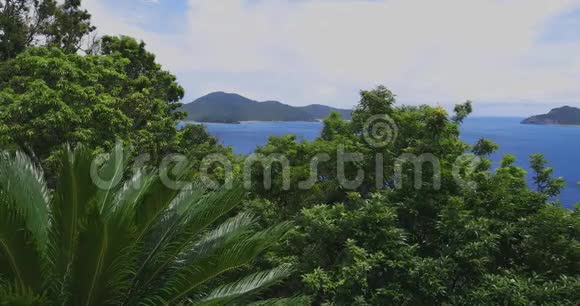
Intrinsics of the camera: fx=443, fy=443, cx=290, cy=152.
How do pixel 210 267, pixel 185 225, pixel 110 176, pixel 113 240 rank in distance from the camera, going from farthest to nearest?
pixel 185 225 < pixel 110 176 < pixel 210 267 < pixel 113 240

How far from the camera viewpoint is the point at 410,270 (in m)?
5.06

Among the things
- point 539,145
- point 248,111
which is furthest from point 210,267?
point 248,111

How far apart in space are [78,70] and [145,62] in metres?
6.44

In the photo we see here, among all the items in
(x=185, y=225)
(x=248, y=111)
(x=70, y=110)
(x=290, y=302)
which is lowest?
(x=290, y=302)

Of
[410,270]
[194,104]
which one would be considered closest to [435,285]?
[410,270]

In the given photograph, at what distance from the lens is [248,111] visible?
130875 millimetres

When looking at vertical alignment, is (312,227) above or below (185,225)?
below

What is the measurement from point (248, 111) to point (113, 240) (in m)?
129

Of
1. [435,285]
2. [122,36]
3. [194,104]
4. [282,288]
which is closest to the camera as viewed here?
[435,285]

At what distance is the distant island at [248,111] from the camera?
11839 centimetres

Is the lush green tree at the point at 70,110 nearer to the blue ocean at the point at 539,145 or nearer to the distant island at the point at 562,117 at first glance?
the blue ocean at the point at 539,145

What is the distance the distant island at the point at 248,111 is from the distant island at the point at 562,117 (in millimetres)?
54346

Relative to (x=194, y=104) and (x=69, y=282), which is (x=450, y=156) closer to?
(x=69, y=282)

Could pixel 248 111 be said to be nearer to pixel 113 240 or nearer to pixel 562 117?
pixel 562 117
